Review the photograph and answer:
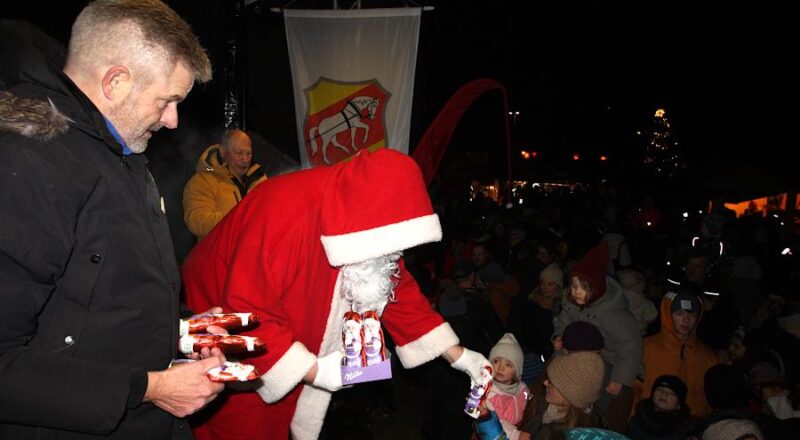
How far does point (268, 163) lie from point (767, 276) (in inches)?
299

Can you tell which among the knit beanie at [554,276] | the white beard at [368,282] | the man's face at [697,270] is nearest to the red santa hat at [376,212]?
the white beard at [368,282]

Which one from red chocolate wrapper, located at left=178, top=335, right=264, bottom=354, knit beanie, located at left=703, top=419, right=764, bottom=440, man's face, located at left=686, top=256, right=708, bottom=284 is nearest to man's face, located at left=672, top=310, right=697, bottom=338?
knit beanie, located at left=703, top=419, right=764, bottom=440

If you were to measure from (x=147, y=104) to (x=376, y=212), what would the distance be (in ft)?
3.37

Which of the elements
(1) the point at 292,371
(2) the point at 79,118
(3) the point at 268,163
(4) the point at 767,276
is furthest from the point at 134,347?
(4) the point at 767,276

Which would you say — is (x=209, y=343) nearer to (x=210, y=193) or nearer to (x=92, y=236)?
(x=92, y=236)

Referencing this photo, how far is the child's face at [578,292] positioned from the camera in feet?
15.4

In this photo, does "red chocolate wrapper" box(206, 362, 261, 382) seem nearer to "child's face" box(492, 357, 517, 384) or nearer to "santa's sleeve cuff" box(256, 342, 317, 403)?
"santa's sleeve cuff" box(256, 342, 317, 403)

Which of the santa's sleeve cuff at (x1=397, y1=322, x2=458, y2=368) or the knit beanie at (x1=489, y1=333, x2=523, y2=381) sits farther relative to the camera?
the knit beanie at (x1=489, y1=333, x2=523, y2=381)

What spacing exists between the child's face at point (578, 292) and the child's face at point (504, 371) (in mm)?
1206

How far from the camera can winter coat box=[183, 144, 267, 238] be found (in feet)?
13.1

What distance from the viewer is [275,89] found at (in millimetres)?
5488

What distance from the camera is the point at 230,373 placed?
157 cm

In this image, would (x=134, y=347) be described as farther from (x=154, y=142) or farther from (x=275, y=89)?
(x=275, y=89)

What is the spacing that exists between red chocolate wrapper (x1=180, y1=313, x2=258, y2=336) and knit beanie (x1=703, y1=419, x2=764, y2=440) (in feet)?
9.57
